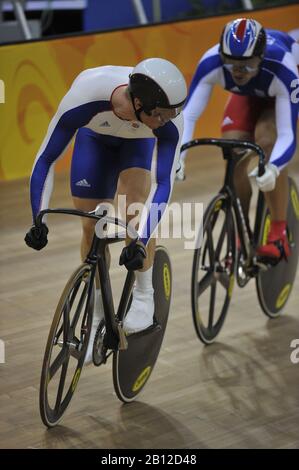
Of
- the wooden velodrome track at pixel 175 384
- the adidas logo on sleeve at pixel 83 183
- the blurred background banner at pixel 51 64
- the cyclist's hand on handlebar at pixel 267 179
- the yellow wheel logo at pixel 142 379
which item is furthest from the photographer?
the blurred background banner at pixel 51 64

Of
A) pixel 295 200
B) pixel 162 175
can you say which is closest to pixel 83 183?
pixel 162 175

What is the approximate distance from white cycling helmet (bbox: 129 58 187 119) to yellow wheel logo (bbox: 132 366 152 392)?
3.81ft

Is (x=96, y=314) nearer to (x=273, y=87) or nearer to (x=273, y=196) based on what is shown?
(x=273, y=196)

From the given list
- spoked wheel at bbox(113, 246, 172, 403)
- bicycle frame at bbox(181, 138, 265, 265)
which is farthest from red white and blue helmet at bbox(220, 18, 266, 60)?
spoked wheel at bbox(113, 246, 172, 403)

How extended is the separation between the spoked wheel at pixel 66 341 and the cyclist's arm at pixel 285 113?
1294mm

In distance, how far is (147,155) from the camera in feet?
12.2

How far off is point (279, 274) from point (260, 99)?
0.89 metres

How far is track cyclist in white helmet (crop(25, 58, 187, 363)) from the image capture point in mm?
3303

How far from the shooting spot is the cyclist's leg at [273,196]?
459 centimetres

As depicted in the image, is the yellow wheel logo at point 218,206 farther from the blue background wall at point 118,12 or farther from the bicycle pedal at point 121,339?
the blue background wall at point 118,12

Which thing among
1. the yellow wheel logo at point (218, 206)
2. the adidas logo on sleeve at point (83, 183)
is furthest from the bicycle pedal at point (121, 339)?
the yellow wheel logo at point (218, 206)

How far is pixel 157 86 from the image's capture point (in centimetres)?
326

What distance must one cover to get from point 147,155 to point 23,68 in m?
3.96
